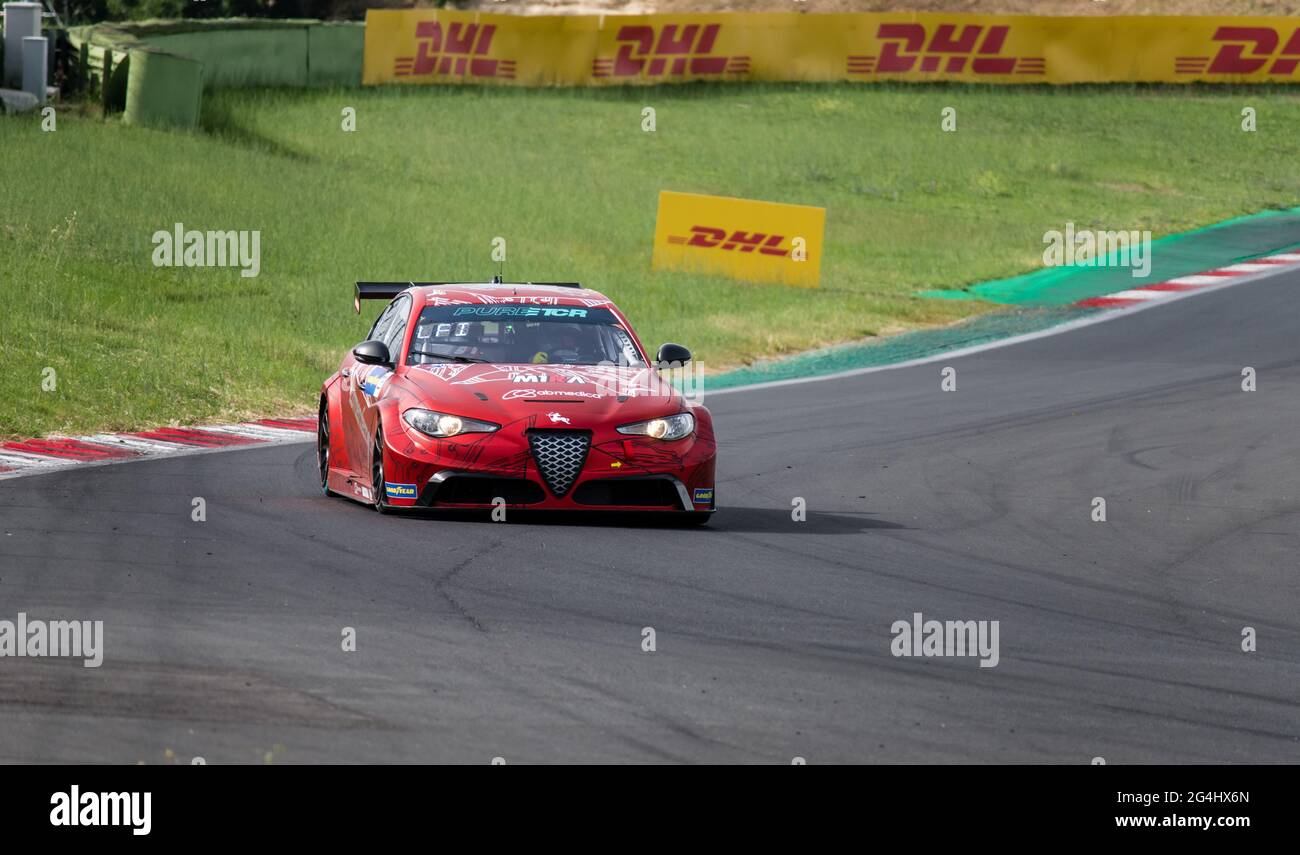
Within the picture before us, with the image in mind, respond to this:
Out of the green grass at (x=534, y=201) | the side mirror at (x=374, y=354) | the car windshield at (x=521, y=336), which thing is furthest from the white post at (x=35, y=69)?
the side mirror at (x=374, y=354)

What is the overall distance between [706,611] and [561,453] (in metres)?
2.50

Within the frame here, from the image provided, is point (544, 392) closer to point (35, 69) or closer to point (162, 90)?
point (162, 90)

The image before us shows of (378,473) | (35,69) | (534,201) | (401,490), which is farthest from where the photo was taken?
(534,201)

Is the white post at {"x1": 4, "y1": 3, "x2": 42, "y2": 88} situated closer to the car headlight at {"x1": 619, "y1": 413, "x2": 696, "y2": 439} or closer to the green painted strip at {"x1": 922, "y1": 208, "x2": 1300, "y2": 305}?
the green painted strip at {"x1": 922, "y1": 208, "x2": 1300, "y2": 305}

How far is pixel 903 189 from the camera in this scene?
37625mm

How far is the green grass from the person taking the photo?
20703 mm

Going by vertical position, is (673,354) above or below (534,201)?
below

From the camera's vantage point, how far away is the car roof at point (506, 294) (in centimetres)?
1269

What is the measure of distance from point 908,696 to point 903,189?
3112 centimetres

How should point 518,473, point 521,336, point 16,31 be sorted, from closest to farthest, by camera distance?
point 518,473, point 521,336, point 16,31

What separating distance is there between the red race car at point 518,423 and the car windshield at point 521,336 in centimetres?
1

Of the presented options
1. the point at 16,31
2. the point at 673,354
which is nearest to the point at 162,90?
the point at 16,31

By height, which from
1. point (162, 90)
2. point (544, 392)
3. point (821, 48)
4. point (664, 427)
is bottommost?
point (664, 427)

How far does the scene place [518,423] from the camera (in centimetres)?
1112
